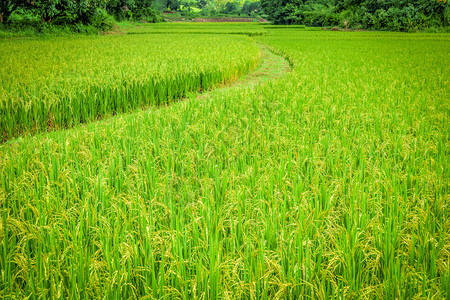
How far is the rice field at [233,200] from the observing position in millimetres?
1294

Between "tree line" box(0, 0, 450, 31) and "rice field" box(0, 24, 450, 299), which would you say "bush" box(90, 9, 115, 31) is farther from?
"rice field" box(0, 24, 450, 299)

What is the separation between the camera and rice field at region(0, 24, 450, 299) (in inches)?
50.9

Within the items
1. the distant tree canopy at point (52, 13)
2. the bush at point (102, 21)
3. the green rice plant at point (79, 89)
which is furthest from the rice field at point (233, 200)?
the bush at point (102, 21)

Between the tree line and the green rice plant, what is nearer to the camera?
the green rice plant

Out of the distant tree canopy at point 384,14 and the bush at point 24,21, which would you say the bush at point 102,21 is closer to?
the bush at point 24,21

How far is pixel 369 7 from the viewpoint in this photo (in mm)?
34938

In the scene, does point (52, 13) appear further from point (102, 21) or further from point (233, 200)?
point (233, 200)

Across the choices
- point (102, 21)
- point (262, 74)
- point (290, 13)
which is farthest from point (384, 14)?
point (262, 74)

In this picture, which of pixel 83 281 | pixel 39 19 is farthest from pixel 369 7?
pixel 83 281

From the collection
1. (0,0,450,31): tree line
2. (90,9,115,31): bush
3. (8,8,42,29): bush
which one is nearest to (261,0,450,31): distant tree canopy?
(0,0,450,31): tree line

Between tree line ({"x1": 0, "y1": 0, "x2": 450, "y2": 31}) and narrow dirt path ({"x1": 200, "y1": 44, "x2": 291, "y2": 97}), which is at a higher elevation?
tree line ({"x1": 0, "y1": 0, "x2": 450, "y2": 31})

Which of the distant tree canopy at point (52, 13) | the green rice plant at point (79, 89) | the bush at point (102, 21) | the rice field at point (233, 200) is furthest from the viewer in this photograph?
the bush at point (102, 21)

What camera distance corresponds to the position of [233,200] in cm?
184

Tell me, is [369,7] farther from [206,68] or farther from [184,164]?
[184,164]
